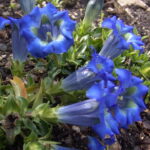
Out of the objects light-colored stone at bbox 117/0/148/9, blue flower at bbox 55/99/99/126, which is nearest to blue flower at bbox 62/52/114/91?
blue flower at bbox 55/99/99/126

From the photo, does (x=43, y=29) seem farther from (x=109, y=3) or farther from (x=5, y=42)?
(x=109, y=3)

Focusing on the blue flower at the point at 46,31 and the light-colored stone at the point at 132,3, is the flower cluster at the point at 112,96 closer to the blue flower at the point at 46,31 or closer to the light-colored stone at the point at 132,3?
the blue flower at the point at 46,31

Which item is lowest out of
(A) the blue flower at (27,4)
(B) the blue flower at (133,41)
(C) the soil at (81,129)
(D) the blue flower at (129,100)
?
(C) the soil at (81,129)

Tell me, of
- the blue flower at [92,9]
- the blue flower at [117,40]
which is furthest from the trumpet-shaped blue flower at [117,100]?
the blue flower at [92,9]

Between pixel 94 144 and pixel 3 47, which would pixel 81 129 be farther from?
pixel 3 47

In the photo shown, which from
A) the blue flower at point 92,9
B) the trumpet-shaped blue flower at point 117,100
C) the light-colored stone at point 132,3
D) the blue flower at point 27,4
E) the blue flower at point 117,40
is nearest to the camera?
the trumpet-shaped blue flower at point 117,100

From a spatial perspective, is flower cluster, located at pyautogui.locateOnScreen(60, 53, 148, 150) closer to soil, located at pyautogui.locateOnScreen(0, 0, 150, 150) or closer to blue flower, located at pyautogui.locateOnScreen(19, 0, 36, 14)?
soil, located at pyautogui.locateOnScreen(0, 0, 150, 150)

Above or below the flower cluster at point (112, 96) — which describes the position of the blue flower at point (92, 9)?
above
